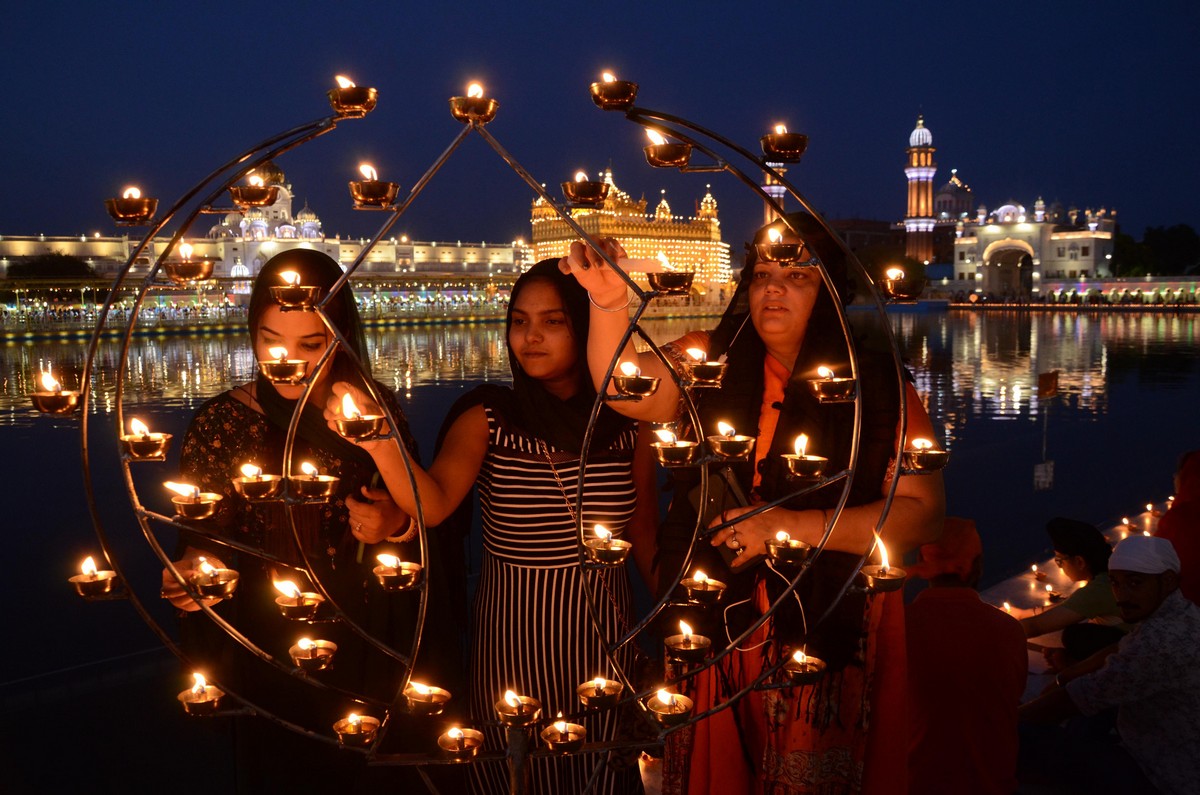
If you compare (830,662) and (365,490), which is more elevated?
(365,490)

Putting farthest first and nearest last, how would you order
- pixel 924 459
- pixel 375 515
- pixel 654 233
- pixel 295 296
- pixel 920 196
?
1. pixel 920 196
2. pixel 654 233
3. pixel 375 515
4. pixel 924 459
5. pixel 295 296

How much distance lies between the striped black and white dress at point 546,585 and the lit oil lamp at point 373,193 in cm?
58

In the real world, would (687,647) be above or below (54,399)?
below

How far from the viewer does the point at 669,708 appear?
1.45 m

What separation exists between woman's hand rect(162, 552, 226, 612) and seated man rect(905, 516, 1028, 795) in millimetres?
1569

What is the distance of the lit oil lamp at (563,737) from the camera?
1.48 metres

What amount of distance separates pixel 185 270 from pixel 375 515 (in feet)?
1.79

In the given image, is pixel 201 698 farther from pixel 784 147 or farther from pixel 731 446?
pixel 784 147

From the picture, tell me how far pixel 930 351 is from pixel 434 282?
48885 millimetres

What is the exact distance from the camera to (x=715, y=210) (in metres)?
67.5

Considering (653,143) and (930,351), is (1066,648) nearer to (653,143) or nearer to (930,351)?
(653,143)

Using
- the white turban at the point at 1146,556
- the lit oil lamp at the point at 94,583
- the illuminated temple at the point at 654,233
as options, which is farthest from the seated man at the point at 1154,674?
the illuminated temple at the point at 654,233

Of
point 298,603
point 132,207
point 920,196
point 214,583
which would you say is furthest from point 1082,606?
point 920,196

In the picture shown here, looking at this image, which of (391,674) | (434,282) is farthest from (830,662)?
(434,282)
